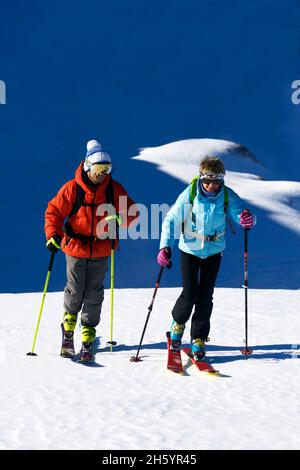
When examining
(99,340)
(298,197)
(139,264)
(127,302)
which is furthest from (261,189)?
(99,340)

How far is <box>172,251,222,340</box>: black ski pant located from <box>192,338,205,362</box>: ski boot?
0.05m

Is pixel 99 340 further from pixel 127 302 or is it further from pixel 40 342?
pixel 127 302

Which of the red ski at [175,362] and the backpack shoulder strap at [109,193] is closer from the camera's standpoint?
the red ski at [175,362]

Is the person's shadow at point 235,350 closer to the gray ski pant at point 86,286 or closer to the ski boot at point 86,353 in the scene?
the ski boot at point 86,353

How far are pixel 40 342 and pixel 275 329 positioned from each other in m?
2.50

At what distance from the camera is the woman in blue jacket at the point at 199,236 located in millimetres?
5055

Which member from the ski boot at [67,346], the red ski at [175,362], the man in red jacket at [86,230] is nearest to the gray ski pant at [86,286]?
the man in red jacket at [86,230]

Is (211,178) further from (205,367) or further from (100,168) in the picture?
(205,367)

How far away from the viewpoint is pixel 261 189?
931 inches

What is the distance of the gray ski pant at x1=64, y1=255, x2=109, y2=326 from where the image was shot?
18.0ft

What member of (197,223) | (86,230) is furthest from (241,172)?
(197,223)

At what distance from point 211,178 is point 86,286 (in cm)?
151

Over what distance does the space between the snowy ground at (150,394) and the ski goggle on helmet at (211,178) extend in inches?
59.7
